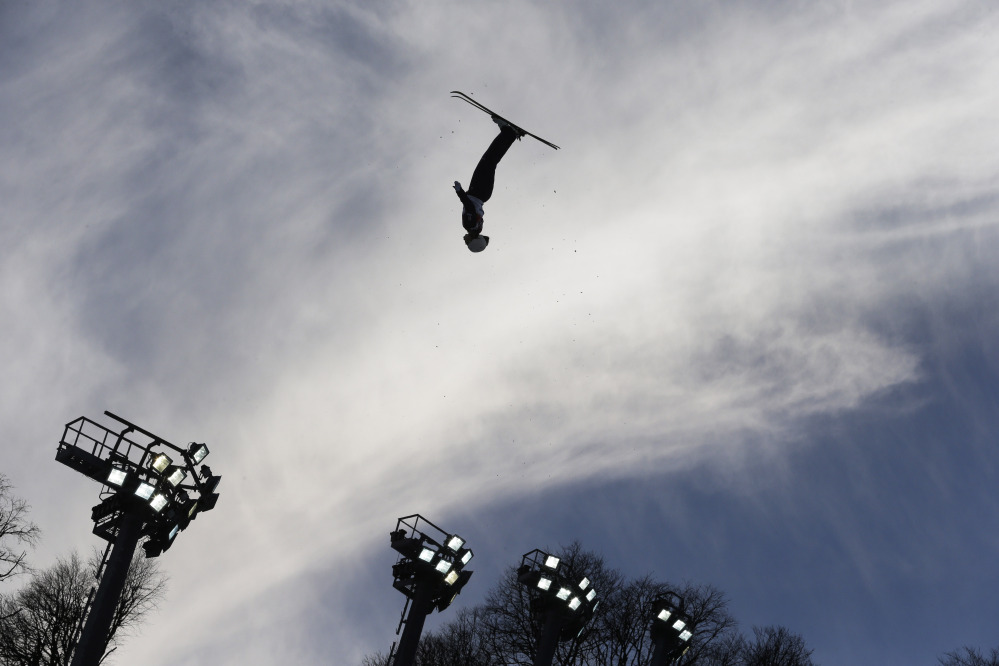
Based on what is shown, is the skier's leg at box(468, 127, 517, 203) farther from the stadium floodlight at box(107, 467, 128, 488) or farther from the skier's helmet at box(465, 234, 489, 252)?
the stadium floodlight at box(107, 467, 128, 488)

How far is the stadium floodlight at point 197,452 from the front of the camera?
2434 centimetres

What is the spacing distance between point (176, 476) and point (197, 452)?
0.96 meters

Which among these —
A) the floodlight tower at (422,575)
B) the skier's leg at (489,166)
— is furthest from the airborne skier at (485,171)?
the floodlight tower at (422,575)

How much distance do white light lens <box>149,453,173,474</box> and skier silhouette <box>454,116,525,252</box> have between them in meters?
10.7

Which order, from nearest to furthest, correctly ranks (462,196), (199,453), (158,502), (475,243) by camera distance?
(462,196), (475,243), (158,502), (199,453)

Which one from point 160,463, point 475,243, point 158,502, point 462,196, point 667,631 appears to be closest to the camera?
point 462,196

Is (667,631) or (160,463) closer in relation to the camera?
(160,463)

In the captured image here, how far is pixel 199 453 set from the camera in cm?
2455

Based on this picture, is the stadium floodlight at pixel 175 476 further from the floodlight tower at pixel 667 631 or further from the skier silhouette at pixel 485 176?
the floodlight tower at pixel 667 631

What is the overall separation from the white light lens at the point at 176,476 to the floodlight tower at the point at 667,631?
16257mm

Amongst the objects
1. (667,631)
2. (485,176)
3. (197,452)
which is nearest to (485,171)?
(485,176)

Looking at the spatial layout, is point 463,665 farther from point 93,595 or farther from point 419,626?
point 93,595

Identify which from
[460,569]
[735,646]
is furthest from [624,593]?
[460,569]

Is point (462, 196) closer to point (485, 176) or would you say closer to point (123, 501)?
point (485, 176)
